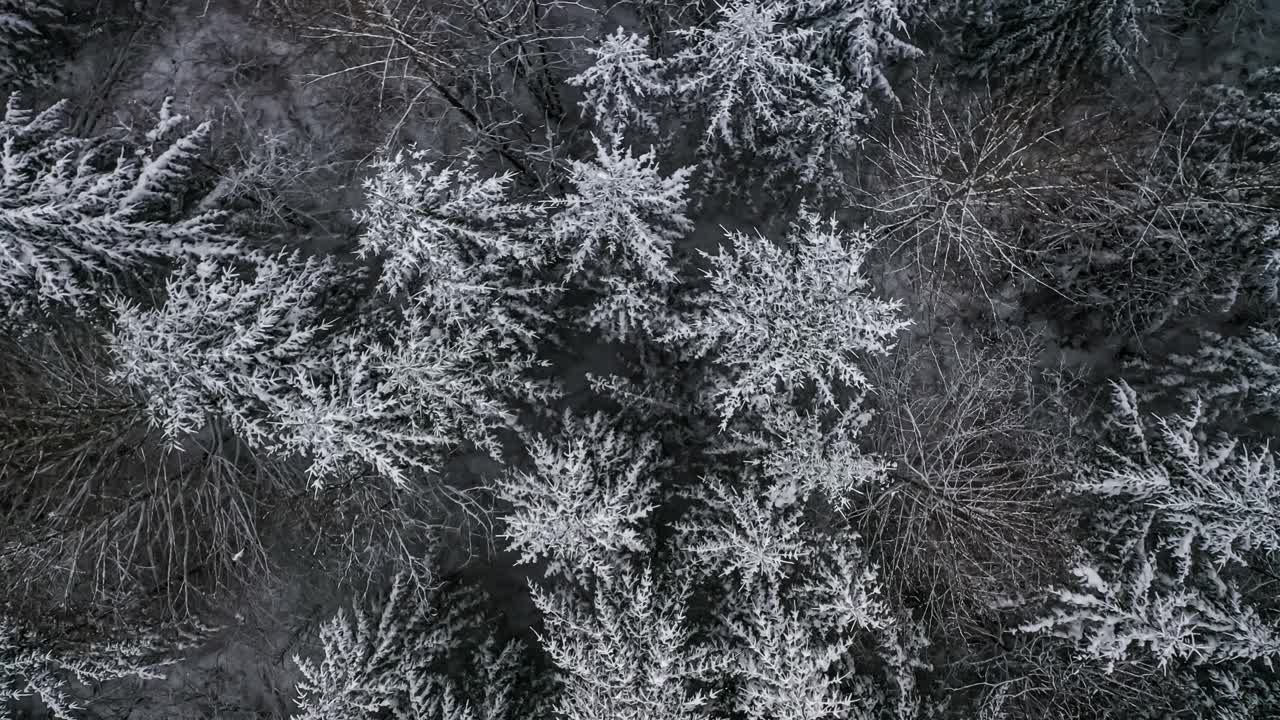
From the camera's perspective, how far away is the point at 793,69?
8.84 meters

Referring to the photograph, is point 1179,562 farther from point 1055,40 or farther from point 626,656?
point 1055,40

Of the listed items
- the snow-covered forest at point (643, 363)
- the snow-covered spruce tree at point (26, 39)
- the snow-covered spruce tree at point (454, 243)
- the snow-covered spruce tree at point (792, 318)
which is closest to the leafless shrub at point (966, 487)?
the snow-covered forest at point (643, 363)

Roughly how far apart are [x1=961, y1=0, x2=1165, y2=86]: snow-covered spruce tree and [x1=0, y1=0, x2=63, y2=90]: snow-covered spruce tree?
691 inches

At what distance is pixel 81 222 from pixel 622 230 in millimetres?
7930

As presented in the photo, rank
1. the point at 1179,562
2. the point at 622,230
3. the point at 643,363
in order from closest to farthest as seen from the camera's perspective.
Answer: the point at 622,230 < the point at 1179,562 < the point at 643,363

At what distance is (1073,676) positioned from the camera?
10414mm

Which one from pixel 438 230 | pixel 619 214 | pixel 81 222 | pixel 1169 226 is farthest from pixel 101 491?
pixel 1169 226

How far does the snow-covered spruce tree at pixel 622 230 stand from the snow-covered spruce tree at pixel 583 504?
2190mm

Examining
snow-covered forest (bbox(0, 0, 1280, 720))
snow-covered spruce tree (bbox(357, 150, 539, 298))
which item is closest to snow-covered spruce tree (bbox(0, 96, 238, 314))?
snow-covered forest (bbox(0, 0, 1280, 720))

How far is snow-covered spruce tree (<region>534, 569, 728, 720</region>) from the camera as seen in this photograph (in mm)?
9031

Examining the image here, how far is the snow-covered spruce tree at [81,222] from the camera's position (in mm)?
8695

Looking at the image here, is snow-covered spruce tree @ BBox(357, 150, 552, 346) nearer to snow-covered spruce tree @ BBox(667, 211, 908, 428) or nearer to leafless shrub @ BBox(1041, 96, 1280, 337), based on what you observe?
snow-covered spruce tree @ BBox(667, 211, 908, 428)

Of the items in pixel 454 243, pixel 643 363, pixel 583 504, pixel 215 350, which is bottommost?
pixel 583 504

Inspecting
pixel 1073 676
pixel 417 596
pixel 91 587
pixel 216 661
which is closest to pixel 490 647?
pixel 417 596
